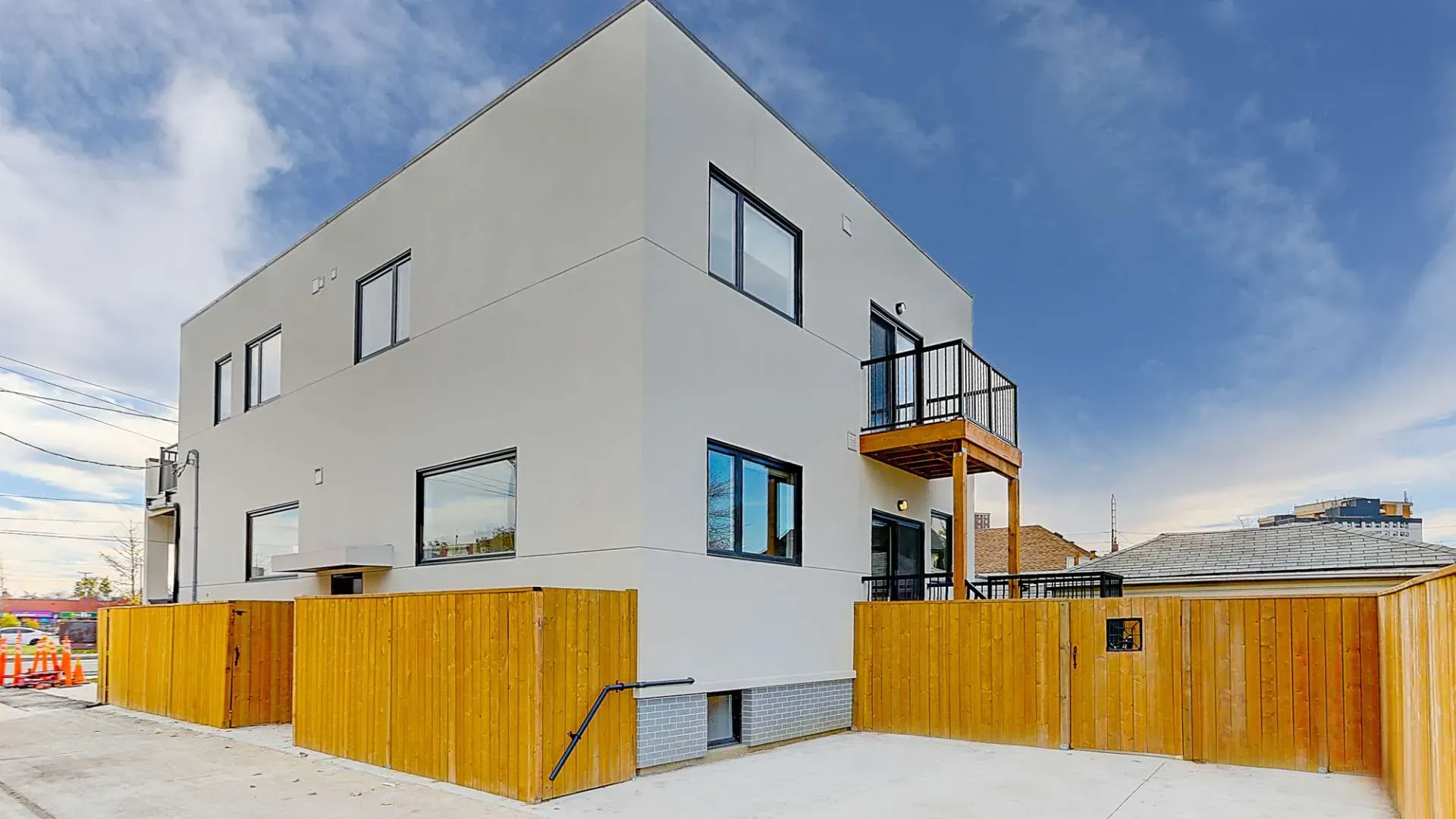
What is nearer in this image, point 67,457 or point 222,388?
point 222,388

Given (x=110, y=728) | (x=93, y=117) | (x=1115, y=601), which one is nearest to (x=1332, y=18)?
(x=1115, y=601)

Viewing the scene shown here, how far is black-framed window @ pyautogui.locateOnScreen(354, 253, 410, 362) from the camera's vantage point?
35.1 feet

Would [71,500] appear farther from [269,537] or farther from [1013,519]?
[1013,519]

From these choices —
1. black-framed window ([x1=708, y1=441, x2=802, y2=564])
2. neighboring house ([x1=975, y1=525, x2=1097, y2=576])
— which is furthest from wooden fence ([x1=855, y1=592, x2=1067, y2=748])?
neighboring house ([x1=975, y1=525, x2=1097, y2=576])

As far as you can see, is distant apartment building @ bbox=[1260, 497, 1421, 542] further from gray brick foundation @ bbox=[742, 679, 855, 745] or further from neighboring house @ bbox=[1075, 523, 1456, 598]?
gray brick foundation @ bbox=[742, 679, 855, 745]

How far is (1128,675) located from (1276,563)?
11.5 metres

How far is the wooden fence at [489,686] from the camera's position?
6344 mm

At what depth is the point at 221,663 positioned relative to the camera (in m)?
10.2

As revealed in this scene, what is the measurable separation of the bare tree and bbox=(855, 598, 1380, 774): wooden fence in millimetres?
35240

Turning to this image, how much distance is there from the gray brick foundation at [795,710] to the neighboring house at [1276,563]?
8802mm

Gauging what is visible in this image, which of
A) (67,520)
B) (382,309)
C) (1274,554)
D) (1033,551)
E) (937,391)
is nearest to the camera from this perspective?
(382,309)

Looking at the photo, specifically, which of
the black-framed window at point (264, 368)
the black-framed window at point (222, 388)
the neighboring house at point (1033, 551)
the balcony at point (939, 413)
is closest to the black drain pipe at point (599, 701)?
the balcony at point (939, 413)

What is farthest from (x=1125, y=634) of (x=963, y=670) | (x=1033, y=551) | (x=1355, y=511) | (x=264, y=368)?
(x=1355, y=511)

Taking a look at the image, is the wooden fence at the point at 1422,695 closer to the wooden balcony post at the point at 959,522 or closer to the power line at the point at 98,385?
the wooden balcony post at the point at 959,522
